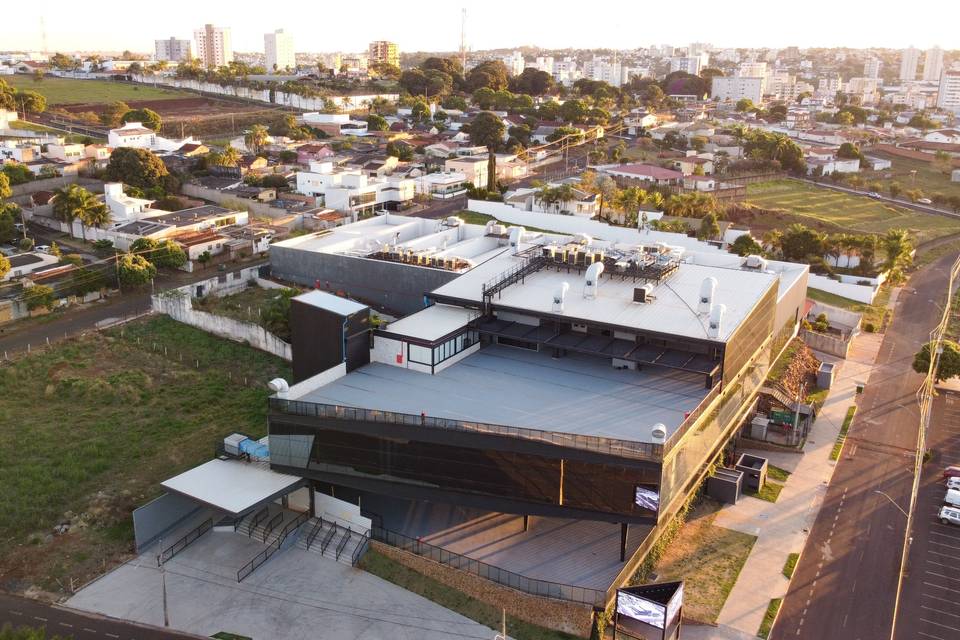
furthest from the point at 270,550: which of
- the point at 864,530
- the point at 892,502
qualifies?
the point at 892,502

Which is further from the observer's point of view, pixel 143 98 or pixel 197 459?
pixel 143 98

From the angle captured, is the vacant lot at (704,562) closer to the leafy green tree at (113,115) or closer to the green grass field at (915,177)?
the green grass field at (915,177)

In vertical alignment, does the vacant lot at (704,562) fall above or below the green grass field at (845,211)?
below

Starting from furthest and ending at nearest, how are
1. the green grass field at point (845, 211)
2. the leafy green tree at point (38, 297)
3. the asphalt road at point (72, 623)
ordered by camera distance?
the green grass field at point (845, 211) < the leafy green tree at point (38, 297) < the asphalt road at point (72, 623)

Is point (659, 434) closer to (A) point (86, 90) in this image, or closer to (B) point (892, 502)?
(B) point (892, 502)

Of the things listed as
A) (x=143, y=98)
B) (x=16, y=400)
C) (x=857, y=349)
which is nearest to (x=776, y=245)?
(x=857, y=349)

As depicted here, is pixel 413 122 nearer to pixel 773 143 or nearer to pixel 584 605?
pixel 773 143

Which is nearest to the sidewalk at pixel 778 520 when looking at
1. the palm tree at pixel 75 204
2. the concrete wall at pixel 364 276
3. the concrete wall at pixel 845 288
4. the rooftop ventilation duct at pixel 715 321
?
the rooftop ventilation duct at pixel 715 321

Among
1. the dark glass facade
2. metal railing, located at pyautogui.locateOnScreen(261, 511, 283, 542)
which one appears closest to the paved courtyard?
metal railing, located at pyautogui.locateOnScreen(261, 511, 283, 542)
